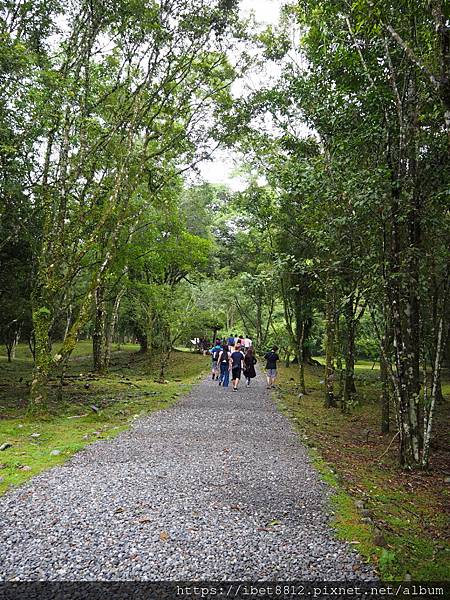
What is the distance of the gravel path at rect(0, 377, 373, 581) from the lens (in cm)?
409

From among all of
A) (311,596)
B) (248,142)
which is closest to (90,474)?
(311,596)

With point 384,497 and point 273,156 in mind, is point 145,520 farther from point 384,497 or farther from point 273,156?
point 273,156

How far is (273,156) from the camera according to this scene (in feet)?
55.9

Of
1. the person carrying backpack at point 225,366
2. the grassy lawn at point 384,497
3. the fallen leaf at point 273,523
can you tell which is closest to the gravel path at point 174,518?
the fallen leaf at point 273,523

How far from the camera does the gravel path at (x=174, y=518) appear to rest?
13.4 ft

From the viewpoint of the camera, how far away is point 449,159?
748 cm

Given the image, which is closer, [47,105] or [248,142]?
[47,105]

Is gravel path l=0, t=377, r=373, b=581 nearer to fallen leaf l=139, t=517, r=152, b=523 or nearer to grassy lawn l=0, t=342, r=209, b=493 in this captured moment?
fallen leaf l=139, t=517, r=152, b=523

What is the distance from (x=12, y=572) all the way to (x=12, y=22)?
13.4m

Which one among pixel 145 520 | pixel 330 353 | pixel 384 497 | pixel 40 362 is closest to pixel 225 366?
pixel 330 353

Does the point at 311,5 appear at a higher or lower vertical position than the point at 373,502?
higher

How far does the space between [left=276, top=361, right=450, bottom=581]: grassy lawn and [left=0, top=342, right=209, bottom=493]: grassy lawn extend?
457cm

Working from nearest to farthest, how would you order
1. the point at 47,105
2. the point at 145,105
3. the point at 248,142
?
the point at 47,105
the point at 145,105
the point at 248,142

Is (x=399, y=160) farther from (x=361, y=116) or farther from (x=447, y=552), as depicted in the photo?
(x=447, y=552)
